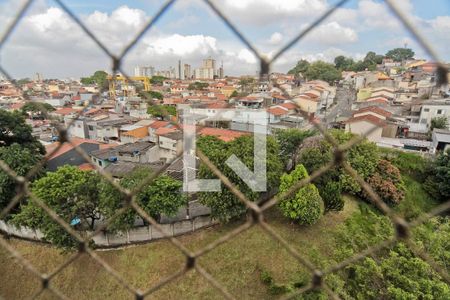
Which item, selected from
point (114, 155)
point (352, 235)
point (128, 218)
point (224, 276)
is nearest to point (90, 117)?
point (114, 155)

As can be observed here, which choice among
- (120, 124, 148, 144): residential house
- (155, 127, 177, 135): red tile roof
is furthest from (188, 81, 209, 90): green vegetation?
→ (155, 127, 177, 135): red tile roof

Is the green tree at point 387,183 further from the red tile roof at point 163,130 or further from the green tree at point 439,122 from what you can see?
the red tile roof at point 163,130

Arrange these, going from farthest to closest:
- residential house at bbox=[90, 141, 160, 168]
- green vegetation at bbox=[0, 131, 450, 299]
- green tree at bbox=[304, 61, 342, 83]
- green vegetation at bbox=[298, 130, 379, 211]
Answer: green tree at bbox=[304, 61, 342, 83] → residential house at bbox=[90, 141, 160, 168] → green vegetation at bbox=[298, 130, 379, 211] → green vegetation at bbox=[0, 131, 450, 299]

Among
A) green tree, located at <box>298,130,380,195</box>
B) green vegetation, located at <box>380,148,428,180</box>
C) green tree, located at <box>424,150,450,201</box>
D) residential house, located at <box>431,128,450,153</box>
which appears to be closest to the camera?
green tree, located at <box>298,130,380,195</box>

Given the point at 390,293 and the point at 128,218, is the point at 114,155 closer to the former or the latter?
the point at 128,218

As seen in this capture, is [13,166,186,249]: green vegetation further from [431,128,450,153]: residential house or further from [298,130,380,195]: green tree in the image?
[431,128,450,153]: residential house

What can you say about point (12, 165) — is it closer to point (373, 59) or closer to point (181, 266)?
point (181, 266)

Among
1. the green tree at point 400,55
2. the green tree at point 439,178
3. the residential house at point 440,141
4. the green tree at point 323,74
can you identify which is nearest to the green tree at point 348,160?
the green tree at point 439,178
